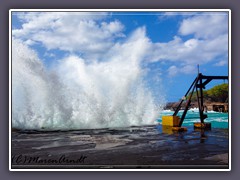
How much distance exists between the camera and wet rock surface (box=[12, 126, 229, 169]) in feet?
11.3

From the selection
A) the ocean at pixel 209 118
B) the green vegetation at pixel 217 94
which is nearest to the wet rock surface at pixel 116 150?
the ocean at pixel 209 118

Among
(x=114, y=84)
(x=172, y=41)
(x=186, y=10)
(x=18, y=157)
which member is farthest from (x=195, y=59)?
(x=18, y=157)

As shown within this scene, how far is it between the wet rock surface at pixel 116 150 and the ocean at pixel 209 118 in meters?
0.08

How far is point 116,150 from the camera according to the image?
3.55m

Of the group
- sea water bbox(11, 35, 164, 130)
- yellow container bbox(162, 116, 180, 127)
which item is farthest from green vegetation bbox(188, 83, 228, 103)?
sea water bbox(11, 35, 164, 130)

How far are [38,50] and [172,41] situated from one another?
5.16ft

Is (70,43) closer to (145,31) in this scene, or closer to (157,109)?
(145,31)

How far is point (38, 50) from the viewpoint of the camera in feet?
11.8

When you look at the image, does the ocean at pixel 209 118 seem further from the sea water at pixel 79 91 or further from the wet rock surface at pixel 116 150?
the sea water at pixel 79 91

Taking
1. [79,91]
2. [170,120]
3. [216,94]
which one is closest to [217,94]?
[216,94]

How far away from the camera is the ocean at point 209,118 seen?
3.55 meters

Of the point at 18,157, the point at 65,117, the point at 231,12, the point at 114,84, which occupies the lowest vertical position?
the point at 18,157

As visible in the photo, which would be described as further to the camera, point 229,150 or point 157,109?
point 157,109

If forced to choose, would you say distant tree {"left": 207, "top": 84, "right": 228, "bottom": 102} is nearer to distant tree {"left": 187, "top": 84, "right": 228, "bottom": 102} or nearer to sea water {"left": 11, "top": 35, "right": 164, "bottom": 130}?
distant tree {"left": 187, "top": 84, "right": 228, "bottom": 102}
